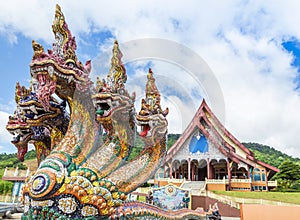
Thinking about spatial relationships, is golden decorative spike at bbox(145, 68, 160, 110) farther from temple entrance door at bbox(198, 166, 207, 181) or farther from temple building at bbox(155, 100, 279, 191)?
temple entrance door at bbox(198, 166, 207, 181)

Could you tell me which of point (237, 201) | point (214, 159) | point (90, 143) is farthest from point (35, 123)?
point (214, 159)

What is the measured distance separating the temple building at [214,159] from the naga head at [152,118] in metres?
11.1

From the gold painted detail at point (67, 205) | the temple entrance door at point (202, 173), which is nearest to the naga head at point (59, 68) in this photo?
the gold painted detail at point (67, 205)

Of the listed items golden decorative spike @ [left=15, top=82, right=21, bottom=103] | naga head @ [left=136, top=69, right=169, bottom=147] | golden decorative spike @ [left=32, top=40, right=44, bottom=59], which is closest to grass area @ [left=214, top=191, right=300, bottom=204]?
naga head @ [left=136, top=69, right=169, bottom=147]

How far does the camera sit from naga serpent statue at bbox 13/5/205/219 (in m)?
3.52

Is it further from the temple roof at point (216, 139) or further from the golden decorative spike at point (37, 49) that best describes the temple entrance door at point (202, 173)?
the golden decorative spike at point (37, 49)

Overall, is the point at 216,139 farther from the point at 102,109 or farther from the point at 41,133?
the point at 102,109

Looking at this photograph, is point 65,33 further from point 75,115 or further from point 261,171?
point 261,171

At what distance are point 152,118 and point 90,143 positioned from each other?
3.73ft

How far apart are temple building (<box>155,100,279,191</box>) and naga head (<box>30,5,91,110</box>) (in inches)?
486

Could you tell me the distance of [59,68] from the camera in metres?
3.87

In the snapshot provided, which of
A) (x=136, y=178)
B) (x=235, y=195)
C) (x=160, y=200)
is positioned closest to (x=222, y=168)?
(x=235, y=195)

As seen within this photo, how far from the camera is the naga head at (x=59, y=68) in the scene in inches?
147

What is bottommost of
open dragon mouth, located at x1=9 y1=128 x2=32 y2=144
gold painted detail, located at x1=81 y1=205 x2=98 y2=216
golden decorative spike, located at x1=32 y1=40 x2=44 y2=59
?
gold painted detail, located at x1=81 y1=205 x2=98 y2=216
